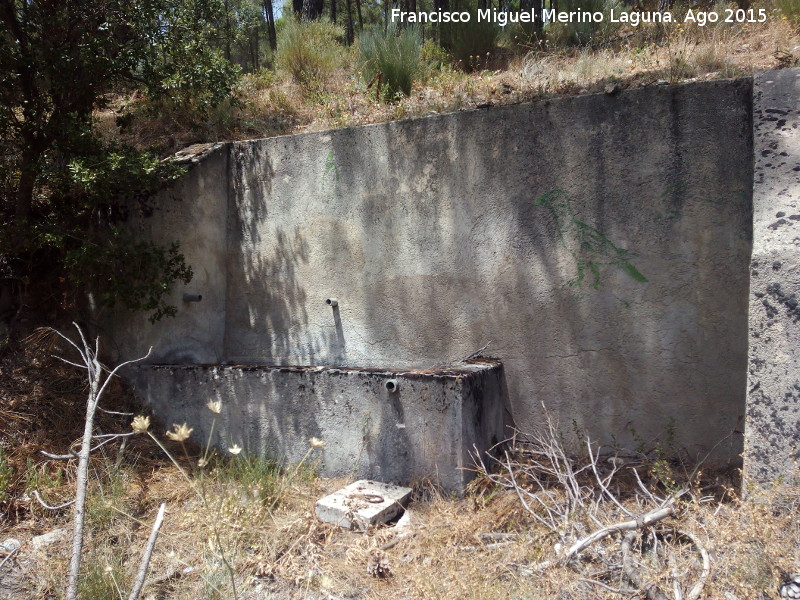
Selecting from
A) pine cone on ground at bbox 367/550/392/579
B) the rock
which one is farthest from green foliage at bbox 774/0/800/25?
the rock

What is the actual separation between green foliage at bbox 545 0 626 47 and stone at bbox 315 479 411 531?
6212 millimetres

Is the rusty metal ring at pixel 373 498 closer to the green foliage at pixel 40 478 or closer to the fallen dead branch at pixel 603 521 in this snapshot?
the fallen dead branch at pixel 603 521

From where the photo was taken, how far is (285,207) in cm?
544

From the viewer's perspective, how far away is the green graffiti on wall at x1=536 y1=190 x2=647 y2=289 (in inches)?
164

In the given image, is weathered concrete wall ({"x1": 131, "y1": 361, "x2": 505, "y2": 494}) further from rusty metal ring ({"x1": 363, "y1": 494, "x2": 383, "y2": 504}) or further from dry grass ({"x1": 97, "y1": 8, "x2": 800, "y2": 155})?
dry grass ({"x1": 97, "y1": 8, "x2": 800, "y2": 155})

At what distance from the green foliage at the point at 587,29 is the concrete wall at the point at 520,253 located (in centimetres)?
423

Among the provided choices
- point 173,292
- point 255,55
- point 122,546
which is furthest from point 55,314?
point 255,55

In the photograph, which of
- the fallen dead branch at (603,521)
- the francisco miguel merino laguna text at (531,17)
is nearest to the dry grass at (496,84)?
the francisco miguel merino laguna text at (531,17)

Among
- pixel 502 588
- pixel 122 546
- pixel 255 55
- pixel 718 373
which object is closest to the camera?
pixel 502 588

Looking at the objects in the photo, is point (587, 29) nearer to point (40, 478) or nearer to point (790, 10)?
point (790, 10)

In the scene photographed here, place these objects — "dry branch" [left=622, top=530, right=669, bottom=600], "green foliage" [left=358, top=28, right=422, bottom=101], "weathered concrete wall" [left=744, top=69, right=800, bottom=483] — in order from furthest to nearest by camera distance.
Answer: "green foliage" [left=358, top=28, right=422, bottom=101]
"weathered concrete wall" [left=744, top=69, right=800, bottom=483]
"dry branch" [left=622, top=530, right=669, bottom=600]

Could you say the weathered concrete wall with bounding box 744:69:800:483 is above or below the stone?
above

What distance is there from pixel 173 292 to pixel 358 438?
2159 millimetres

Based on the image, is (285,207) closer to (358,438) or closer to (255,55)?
(358,438)
